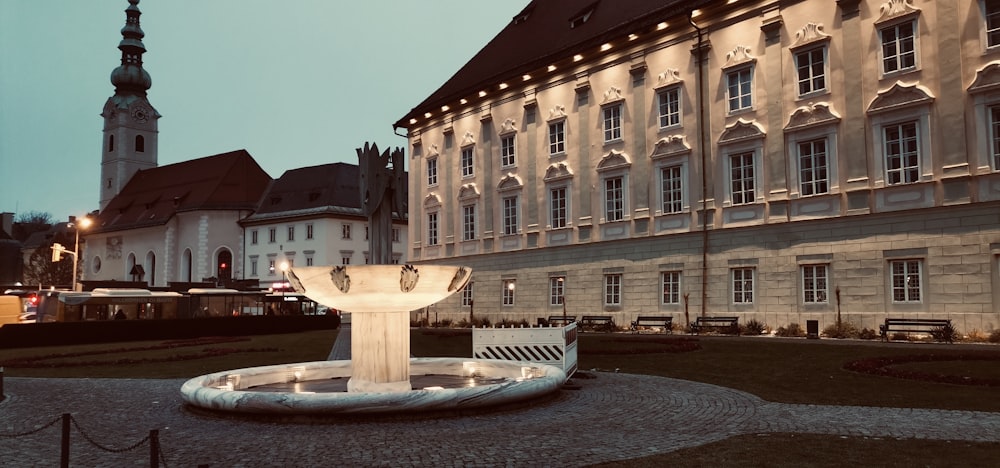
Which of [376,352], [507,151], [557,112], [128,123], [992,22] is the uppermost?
[128,123]

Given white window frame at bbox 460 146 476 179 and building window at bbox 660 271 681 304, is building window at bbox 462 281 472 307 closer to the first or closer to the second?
white window frame at bbox 460 146 476 179

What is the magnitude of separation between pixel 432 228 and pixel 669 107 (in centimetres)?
1991

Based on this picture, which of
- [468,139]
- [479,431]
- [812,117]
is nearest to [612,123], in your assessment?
[812,117]

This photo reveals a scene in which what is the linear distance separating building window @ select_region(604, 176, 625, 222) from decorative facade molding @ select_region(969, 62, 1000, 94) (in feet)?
49.7

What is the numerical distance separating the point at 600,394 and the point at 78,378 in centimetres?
1362

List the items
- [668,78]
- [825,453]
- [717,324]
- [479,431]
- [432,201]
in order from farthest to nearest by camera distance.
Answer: [432,201], [668,78], [717,324], [479,431], [825,453]

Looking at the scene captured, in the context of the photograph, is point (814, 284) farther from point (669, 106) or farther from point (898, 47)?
point (669, 106)

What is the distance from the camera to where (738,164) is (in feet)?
102

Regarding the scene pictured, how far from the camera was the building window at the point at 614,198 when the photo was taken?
117 feet

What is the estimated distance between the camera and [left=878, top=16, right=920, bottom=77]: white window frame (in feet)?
83.9

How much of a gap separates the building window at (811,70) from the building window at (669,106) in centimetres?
567

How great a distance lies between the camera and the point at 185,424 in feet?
35.2

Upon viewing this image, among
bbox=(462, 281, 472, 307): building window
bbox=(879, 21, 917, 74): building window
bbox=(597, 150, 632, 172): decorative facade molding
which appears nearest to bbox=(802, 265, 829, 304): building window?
bbox=(879, 21, 917, 74): building window

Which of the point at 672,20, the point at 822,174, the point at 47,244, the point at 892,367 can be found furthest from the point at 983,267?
the point at 47,244
